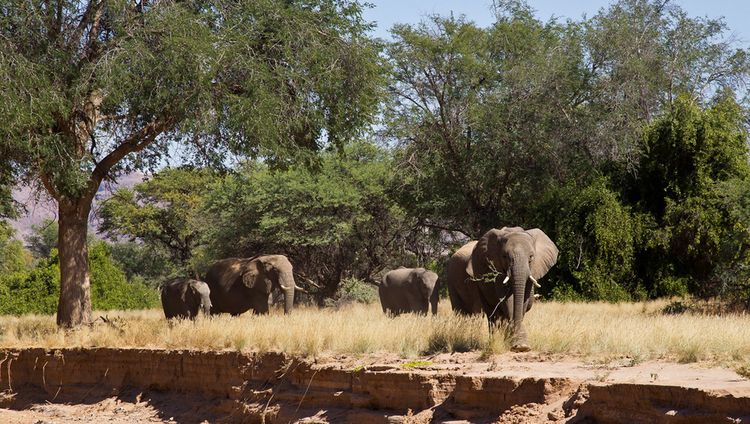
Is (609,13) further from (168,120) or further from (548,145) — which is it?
(168,120)

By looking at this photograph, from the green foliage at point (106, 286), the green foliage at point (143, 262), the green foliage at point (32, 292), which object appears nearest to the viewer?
the green foliage at point (32, 292)

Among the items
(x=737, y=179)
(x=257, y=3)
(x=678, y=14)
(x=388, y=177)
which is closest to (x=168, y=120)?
(x=257, y=3)

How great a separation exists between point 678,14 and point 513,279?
97.7 ft

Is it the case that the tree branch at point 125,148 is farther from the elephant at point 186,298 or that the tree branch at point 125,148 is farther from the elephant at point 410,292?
the elephant at point 410,292

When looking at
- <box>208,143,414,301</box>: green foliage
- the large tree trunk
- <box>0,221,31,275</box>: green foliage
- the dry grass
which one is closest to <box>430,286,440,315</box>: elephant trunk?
the dry grass

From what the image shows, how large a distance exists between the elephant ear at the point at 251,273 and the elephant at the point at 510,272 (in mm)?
8342

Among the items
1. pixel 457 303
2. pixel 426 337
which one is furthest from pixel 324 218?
pixel 426 337

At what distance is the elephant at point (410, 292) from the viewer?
2662 centimetres

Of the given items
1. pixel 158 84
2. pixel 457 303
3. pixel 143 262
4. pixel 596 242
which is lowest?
pixel 457 303

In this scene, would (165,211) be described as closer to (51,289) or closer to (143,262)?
(143,262)

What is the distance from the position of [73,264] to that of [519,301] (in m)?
11.0

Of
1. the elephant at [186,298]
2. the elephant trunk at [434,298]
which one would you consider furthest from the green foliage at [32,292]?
the elephant trunk at [434,298]

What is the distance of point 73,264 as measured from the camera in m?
22.5

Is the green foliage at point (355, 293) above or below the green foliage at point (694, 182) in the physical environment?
below
